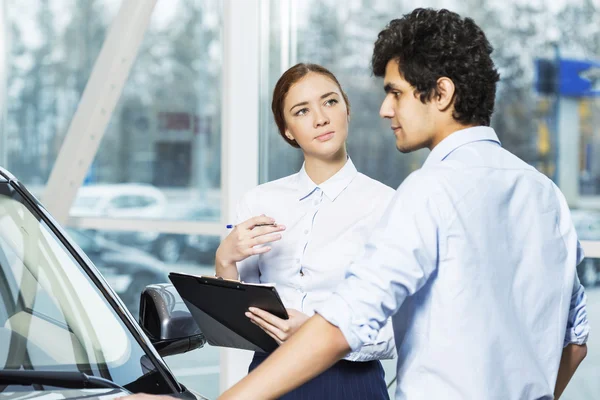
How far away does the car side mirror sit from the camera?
6.12 feet

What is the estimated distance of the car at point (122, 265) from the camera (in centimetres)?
540

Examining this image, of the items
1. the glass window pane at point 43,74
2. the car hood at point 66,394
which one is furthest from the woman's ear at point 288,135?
the glass window pane at point 43,74

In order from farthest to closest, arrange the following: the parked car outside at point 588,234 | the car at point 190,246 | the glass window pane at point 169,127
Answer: the glass window pane at point 169,127 < the car at point 190,246 < the parked car outside at point 588,234

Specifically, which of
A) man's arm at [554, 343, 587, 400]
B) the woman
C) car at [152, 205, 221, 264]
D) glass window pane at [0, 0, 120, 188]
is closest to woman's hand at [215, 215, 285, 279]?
the woman

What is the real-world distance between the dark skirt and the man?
2.03ft

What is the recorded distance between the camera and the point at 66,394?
149 centimetres

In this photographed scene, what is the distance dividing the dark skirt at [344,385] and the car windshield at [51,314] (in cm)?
47

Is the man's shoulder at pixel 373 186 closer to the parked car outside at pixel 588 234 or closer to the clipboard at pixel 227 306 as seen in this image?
the clipboard at pixel 227 306

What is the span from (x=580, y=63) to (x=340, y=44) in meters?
1.12

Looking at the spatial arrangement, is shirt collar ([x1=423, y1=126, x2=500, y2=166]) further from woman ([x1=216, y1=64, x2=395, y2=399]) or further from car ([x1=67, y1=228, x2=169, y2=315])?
car ([x1=67, y1=228, x2=169, y2=315])

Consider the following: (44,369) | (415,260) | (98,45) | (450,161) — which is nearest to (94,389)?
(44,369)

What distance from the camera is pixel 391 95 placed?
145cm

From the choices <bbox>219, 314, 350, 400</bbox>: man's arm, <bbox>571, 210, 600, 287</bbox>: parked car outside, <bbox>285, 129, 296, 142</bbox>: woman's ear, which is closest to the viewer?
<bbox>219, 314, 350, 400</bbox>: man's arm

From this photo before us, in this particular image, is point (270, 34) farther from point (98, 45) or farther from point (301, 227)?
point (98, 45)
